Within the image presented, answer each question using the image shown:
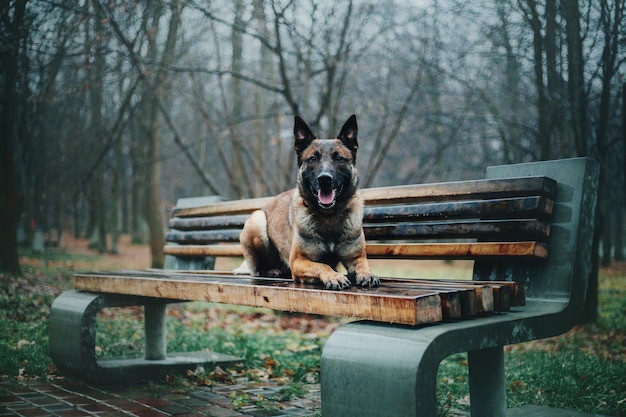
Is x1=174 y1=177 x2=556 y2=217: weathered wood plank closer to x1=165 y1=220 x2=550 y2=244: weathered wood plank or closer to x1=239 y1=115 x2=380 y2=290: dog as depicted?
x1=165 y1=220 x2=550 y2=244: weathered wood plank

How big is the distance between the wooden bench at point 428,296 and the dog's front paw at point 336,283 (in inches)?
Answer: 3.2

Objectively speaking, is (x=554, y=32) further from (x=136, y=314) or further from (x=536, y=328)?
(x=136, y=314)

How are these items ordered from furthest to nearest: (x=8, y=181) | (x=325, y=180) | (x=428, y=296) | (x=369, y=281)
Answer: (x=8, y=181) → (x=325, y=180) → (x=369, y=281) → (x=428, y=296)

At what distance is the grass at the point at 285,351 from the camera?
4402mm

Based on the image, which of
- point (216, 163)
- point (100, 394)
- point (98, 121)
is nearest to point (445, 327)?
point (100, 394)

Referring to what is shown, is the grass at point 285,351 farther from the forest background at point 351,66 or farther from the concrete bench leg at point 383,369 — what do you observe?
the forest background at point 351,66

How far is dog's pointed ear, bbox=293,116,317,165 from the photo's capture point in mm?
3793

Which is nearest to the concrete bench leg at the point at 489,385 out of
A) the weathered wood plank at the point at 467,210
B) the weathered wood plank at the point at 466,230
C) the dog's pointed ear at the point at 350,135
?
the weathered wood plank at the point at 466,230

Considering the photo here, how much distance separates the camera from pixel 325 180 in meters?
3.46

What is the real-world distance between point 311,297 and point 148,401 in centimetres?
211

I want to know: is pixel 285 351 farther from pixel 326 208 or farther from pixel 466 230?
pixel 466 230

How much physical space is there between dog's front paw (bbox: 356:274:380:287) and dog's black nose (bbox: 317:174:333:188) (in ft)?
1.97

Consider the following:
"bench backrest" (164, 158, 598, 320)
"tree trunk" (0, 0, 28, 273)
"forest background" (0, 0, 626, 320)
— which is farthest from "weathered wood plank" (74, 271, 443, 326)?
"tree trunk" (0, 0, 28, 273)

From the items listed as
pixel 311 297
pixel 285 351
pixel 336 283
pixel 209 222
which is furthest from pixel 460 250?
pixel 285 351
